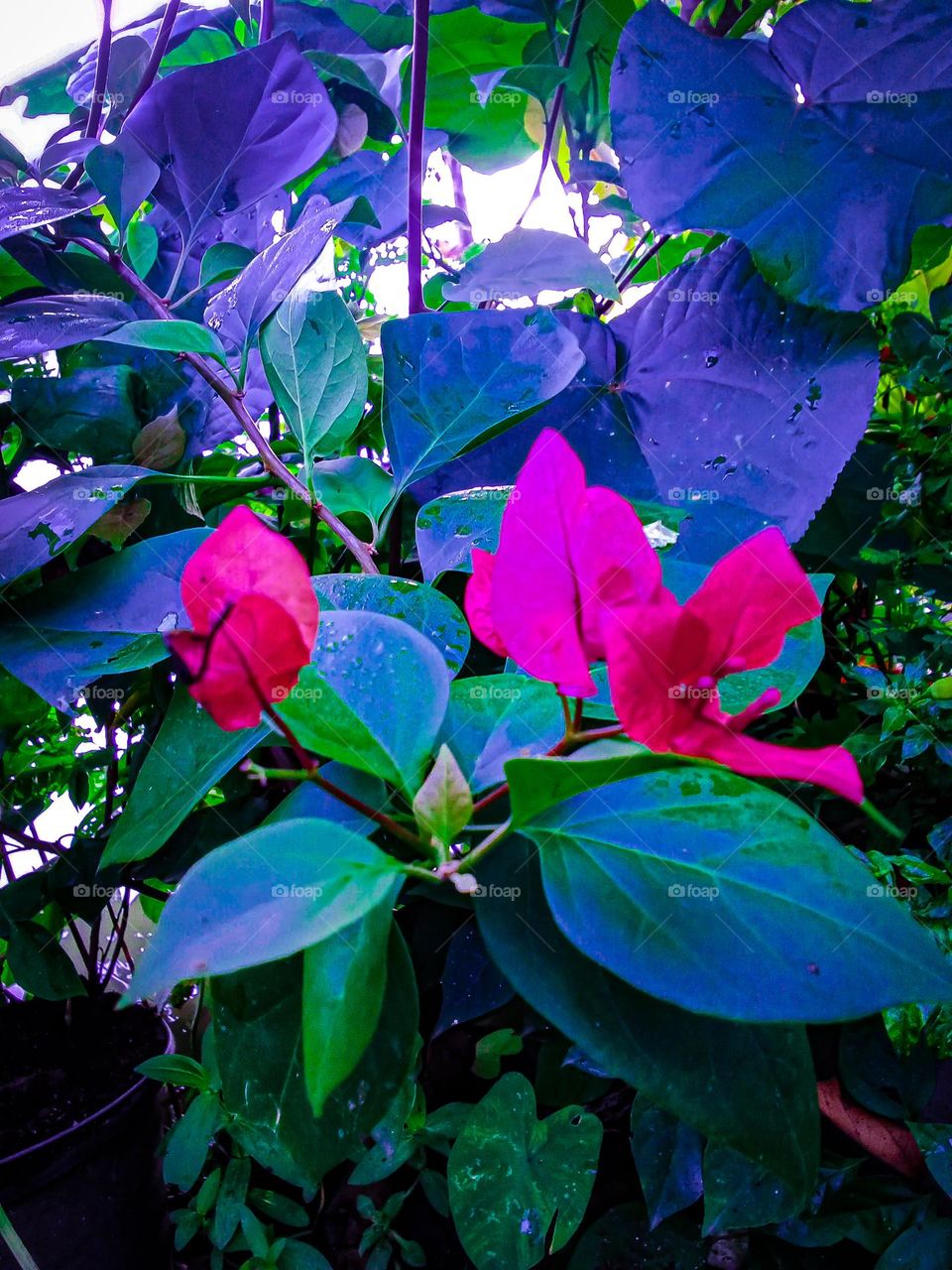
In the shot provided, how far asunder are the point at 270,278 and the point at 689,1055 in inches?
15.6

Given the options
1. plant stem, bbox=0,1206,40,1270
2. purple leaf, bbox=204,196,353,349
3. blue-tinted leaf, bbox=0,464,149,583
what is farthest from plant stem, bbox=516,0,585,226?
plant stem, bbox=0,1206,40,1270

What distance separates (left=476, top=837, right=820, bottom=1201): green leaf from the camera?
23 cm

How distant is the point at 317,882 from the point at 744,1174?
298mm

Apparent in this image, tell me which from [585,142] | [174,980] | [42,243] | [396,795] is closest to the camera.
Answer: [174,980]

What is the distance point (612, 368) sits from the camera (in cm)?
54

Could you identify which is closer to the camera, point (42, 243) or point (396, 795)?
point (396, 795)

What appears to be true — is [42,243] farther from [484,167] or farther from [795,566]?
[795,566]

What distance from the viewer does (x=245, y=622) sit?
244 mm

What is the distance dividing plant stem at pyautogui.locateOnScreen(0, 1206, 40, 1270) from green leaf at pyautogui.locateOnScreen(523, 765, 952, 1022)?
43 cm

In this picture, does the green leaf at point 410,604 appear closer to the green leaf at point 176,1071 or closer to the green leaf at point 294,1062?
the green leaf at point 294,1062

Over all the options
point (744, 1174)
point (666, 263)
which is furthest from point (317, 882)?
point (666, 263)

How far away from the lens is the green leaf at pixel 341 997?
195mm

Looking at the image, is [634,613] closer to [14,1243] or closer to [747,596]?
[747,596]

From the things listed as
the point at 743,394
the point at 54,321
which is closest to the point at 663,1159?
the point at 743,394
